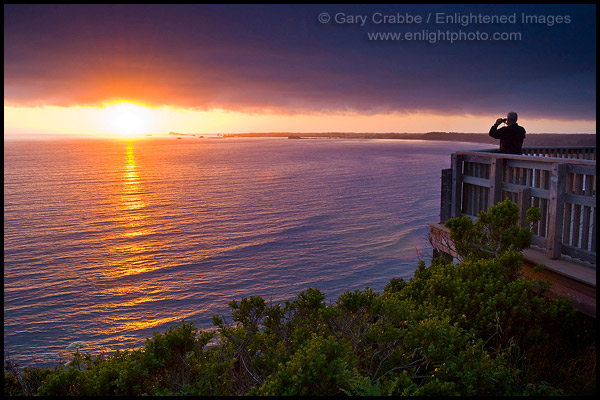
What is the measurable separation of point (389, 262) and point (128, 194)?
2726cm

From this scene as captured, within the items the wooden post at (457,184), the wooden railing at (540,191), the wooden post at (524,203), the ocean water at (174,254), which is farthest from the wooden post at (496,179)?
the ocean water at (174,254)

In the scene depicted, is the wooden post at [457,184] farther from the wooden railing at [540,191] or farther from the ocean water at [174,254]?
the ocean water at [174,254]

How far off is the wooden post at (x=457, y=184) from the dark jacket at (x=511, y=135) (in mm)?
915

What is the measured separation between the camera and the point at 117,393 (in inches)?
167

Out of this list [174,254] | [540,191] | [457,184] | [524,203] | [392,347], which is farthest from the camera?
[174,254]

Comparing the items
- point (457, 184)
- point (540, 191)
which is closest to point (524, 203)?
point (540, 191)

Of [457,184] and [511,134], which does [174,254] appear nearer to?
[457,184]

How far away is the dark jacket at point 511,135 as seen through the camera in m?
9.81

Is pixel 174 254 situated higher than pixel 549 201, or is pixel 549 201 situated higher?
pixel 549 201

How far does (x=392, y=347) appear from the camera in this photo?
4.90m

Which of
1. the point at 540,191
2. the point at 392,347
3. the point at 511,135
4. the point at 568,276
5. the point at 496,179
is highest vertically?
the point at 511,135

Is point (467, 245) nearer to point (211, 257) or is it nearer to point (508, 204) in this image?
point (508, 204)

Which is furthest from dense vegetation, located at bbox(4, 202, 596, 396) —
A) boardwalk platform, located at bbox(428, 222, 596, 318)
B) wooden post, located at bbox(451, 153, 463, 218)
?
wooden post, located at bbox(451, 153, 463, 218)

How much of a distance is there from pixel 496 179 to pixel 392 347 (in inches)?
190
